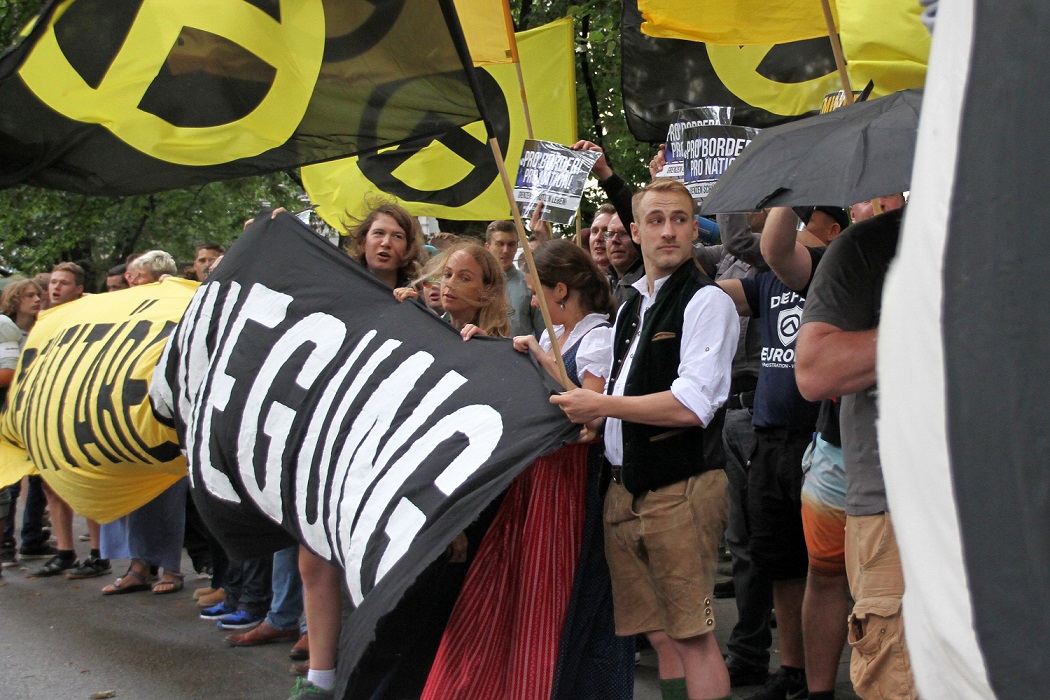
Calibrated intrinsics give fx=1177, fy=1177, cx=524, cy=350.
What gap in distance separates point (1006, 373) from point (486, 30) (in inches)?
195

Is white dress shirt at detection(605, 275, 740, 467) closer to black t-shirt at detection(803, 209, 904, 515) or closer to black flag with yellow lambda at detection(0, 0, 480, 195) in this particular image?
black t-shirt at detection(803, 209, 904, 515)

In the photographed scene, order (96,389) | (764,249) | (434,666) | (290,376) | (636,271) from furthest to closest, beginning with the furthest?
(96,389) → (636,271) → (290,376) → (764,249) → (434,666)

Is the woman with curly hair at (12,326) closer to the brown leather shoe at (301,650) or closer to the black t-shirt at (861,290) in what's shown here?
the brown leather shoe at (301,650)

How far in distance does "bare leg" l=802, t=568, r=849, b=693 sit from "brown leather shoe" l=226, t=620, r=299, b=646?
10.1 feet

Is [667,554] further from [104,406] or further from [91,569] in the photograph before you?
[91,569]

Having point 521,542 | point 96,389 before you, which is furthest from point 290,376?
point 96,389

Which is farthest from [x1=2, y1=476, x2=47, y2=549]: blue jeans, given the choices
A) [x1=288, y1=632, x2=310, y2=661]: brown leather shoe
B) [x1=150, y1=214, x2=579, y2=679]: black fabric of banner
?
[x1=150, y1=214, x2=579, y2=679]: black fabric of banner

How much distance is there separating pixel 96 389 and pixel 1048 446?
626 centimetres

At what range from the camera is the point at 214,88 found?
4.00 metres

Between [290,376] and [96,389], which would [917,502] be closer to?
[290,376]

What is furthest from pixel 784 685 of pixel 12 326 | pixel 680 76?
pixel 12 326

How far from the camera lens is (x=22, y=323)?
29.3ft

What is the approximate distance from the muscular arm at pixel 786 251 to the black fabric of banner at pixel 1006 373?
281cm

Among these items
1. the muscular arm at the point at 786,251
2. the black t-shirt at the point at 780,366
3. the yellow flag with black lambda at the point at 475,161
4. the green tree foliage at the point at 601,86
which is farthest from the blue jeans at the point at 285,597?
the green tree foliage at the point at 601,86
